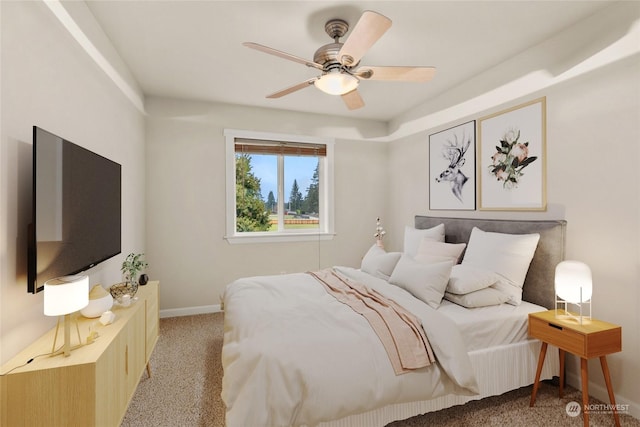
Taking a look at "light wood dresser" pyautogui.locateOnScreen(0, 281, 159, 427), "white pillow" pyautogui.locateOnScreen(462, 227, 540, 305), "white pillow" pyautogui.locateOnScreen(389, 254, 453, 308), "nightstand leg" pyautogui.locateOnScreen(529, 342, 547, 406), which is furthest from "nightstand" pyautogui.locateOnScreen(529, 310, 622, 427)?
"light wood dresser" pyautogui.locateOnScreen(0, 281, 159, 427)

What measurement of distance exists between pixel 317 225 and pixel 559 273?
2.92 meters

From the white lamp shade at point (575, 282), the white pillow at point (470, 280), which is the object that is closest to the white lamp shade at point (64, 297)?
the white pillow at point (470, 280)

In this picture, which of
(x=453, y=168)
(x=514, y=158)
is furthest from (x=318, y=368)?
(x=453, y=168)

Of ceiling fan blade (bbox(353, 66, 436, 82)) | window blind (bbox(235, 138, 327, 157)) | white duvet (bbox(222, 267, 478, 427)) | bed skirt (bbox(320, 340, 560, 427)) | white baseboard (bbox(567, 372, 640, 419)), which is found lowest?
white baseboard (bbox(567, 372, 640, 419))

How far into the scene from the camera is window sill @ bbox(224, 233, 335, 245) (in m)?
3.92

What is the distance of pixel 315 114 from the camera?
4.23m

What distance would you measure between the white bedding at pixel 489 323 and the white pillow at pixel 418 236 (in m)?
1.10

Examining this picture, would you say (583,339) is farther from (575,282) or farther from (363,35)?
(363,35)

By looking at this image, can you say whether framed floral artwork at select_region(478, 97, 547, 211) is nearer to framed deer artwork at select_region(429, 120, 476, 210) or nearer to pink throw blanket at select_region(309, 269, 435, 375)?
framed deer artwork at select_region(429, 120, 476, 210)

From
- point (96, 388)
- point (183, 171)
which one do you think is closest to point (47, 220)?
point (96, 388)

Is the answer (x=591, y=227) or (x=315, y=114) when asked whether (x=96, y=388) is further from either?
(x=315, y=114)

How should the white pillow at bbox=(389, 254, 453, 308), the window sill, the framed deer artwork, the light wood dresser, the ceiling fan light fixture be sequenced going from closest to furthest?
the light wood dresser → the ceiling fan light fixture → the white pillow at bbox=(389, 254, 453, 308) → the framed deer artwork → the window sill

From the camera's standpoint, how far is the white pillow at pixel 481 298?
2148 millimetres

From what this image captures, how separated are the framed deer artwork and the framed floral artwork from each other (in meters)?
0.11
